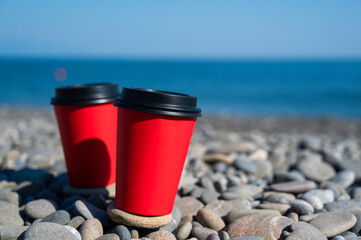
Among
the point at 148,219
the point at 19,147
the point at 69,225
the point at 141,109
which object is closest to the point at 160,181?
the point at 148,219

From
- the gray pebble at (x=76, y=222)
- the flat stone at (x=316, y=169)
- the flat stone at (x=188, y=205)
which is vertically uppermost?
the gray pebble at (x=76, y=222)

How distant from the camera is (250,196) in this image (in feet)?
10.5

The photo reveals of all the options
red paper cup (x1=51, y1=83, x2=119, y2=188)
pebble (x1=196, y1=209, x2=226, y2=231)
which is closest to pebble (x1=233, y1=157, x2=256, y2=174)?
pebble (x1=196, y1=209, x2=226, y2=231)

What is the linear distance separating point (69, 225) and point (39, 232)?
0.29 meters

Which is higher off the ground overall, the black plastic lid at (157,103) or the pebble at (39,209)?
the black plastic lid at (157,103)

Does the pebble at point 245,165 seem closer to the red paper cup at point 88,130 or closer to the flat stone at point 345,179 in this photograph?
the flat stone at point 345,179

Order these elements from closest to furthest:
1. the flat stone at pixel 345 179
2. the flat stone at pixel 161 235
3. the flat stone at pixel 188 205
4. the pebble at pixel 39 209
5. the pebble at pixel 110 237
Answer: the pebble at pixel 110 237 → the flat stone at pixel 161 235 → the pebble at pixel 39 209 → the flat stone at pixel 188 205 → the flat stone at pixel 345 179

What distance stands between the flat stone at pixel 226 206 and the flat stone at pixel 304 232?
57 centimetres

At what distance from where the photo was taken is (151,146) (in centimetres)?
220

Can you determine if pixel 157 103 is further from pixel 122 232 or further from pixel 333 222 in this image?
pixel 333 222

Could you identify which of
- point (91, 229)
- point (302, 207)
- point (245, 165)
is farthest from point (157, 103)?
point (245, 165)

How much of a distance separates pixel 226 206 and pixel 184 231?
1.89ft

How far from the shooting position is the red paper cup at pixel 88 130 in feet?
8.95

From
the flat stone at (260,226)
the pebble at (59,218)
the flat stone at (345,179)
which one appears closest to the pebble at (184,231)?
the flat stone at (260,226)
